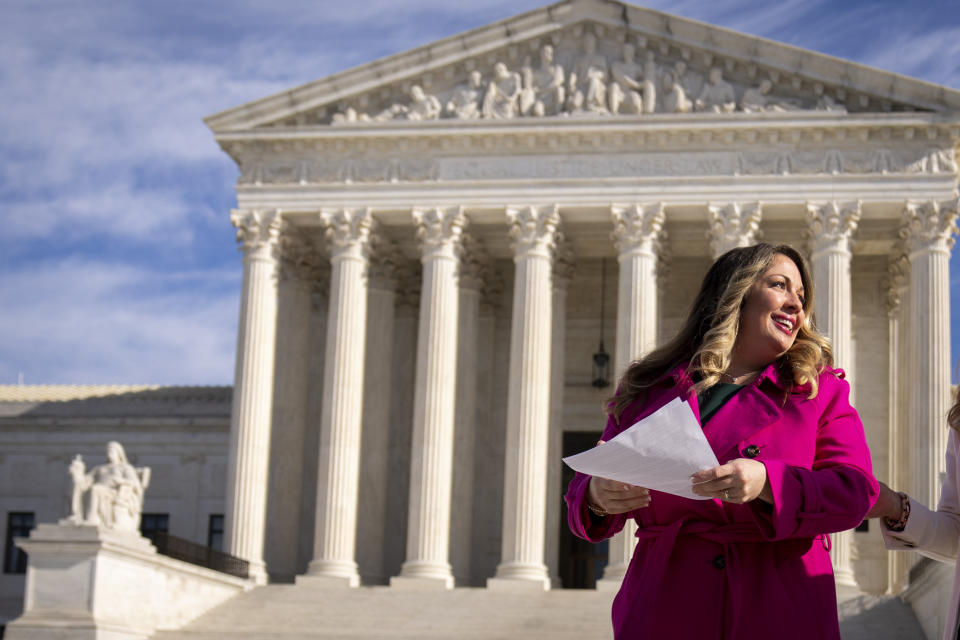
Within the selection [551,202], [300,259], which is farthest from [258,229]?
[551,202]

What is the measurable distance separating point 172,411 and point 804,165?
24.9 m

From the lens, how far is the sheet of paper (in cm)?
506

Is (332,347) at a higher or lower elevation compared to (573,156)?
Result: lower

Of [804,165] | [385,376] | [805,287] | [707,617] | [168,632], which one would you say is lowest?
[168,632]

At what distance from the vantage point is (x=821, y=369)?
228 inches

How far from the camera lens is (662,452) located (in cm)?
506

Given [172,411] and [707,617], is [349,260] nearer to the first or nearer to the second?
[172,411]

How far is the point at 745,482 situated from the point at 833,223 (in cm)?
3476

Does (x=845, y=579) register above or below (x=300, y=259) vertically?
below

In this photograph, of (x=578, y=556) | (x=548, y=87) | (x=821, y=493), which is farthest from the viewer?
(x=578, y=556)

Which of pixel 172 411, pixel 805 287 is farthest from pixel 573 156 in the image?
pixel 805 287

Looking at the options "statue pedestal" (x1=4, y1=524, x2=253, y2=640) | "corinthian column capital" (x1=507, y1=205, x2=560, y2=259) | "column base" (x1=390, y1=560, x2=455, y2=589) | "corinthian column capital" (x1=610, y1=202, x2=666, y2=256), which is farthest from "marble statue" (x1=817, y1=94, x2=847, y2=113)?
"statue pedestal" (x1=4, y1=524, x2=253, y2=640)

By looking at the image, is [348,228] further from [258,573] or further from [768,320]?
[768,320]

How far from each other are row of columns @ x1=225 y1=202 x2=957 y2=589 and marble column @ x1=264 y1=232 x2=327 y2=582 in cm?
178
